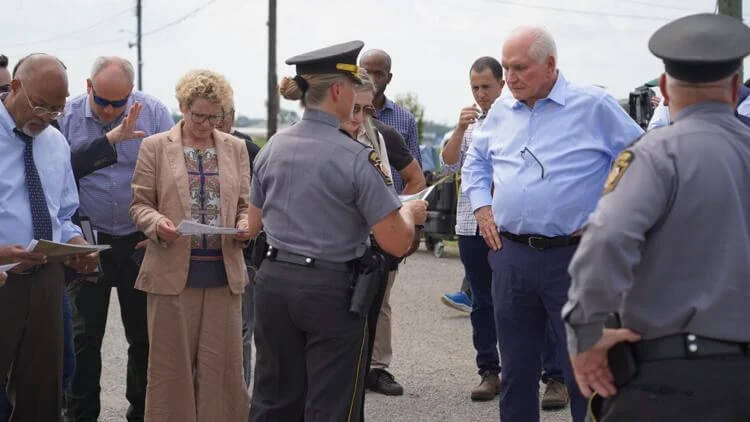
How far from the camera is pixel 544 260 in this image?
5.03 metres

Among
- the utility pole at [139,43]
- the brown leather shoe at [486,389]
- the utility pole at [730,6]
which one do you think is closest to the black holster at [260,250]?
the brown leather shoe at [486,389]

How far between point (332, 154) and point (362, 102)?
1.05m

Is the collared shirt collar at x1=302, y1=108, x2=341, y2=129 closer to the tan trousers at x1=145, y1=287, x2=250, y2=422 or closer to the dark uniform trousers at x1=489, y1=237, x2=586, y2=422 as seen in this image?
the dark uniform trousers at x1=489, y1=237, x2=586, y2=422

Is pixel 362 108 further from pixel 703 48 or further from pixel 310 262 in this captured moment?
pixel 703 48

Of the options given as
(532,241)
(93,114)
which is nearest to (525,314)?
(532,241)

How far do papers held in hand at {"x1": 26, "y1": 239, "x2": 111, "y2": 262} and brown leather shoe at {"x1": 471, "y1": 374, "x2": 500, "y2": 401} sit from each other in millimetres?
3013

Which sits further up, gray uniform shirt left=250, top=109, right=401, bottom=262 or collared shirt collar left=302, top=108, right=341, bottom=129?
collared shirt collar left=302, top=108, right=341, bottom=129

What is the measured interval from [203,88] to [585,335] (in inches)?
121

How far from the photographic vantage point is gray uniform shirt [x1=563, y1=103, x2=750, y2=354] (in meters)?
3.08

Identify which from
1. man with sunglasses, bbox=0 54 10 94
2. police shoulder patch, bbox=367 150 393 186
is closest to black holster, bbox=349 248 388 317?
police shoulder patch, bbox=367 150 393 186

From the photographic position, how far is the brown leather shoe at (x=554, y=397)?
686 centimetres

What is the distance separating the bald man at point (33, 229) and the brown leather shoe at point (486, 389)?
2.95 m

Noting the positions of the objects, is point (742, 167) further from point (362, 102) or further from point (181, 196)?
point (181, 196)

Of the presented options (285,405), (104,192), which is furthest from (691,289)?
(104,192)
